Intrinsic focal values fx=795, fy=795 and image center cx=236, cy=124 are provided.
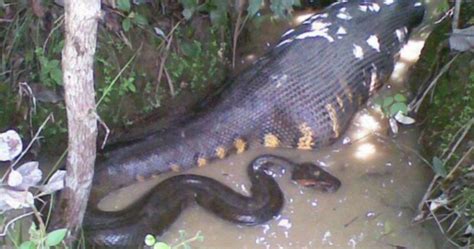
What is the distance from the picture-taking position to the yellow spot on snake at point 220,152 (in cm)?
449

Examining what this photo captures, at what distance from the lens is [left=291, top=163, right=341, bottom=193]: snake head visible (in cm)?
428

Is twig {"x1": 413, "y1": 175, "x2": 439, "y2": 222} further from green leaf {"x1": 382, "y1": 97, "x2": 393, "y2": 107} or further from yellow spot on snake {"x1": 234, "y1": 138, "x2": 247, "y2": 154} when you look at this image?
yellow spot on snake {"x1": 234, "y1": 138, "x2": 247, "y2": 154}

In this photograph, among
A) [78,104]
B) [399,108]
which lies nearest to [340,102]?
[399,108]

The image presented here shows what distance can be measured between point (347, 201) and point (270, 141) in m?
0.63

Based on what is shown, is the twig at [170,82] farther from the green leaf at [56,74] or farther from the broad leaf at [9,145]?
the broad leaf at [9,145]

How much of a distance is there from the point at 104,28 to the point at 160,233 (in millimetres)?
1202

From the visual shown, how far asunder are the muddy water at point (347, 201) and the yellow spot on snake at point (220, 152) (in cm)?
4

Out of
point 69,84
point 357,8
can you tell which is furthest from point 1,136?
point 357,8

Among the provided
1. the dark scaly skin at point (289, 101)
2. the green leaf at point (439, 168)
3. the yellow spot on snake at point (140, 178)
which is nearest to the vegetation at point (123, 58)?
the dark scaly skin at point (289, 101)

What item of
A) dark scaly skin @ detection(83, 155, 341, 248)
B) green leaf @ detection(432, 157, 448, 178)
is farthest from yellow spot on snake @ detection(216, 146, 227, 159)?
green leaf @ detection(432, 157, 448, 178)

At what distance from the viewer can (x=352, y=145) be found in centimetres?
459

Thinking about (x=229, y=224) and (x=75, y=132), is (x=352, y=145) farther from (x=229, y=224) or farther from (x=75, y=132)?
(x=75, y=132)

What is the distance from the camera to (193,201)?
13.7ft

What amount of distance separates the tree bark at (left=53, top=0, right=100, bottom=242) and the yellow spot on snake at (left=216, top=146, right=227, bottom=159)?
1107 mm
